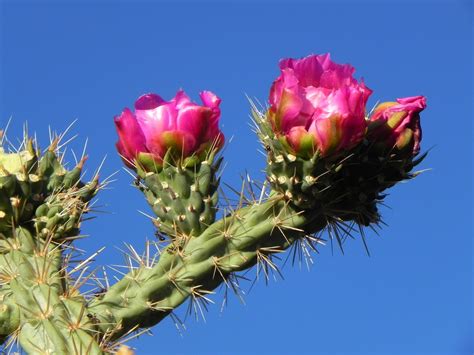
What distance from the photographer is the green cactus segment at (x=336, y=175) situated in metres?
2.57

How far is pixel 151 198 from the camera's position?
277 centimetres

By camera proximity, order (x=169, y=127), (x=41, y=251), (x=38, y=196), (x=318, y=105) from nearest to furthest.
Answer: (x=318, y=105) < (x=169, y=127) < (x=41, y=251) < (x=38, y=196)

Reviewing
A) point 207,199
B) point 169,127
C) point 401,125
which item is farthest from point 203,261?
point 401,125

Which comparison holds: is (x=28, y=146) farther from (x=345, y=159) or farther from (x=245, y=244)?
(x=345, y=159)

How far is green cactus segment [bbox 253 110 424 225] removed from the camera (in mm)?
2574

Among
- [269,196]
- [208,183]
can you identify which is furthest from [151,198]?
[269,196]

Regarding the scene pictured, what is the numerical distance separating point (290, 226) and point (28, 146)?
85 cm

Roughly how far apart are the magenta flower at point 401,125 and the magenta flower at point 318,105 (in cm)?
10

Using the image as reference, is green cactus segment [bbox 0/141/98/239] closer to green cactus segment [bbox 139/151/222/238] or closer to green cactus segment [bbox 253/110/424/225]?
green cactus segment [bbox 139/151/222/238]

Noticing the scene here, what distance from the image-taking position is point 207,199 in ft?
8.98

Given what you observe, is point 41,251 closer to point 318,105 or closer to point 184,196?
point 184,196

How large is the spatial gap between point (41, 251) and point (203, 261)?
479 millimetres

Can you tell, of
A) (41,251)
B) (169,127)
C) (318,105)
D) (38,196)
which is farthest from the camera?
(38,196)

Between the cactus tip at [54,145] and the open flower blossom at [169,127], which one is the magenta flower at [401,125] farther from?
the cactus tip at [54,145]
